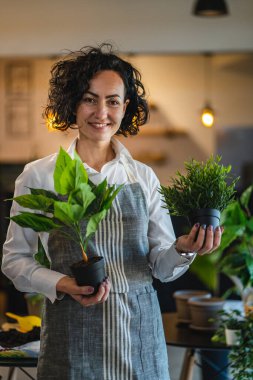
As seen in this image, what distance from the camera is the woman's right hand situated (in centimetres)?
188

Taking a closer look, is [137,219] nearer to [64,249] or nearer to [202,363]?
[64,249]

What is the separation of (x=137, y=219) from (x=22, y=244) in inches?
11.8

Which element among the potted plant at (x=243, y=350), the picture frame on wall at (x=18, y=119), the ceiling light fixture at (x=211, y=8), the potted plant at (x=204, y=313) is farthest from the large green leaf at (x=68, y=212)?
the picture frame on wall at (x=18, y=119)

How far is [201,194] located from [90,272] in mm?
333

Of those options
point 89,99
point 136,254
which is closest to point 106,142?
point 89,99

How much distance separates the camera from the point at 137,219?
7.04ft

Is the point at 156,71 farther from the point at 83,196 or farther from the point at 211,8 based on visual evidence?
the point at 83,196

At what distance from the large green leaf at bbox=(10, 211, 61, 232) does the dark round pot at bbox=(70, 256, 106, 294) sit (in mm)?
114

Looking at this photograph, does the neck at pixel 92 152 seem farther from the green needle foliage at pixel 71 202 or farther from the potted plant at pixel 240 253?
the potted plant at pixel 240 253

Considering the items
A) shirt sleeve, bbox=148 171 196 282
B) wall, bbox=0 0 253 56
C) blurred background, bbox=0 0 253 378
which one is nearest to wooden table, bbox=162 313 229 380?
shirt sleeve, bbox=148 171 196 282

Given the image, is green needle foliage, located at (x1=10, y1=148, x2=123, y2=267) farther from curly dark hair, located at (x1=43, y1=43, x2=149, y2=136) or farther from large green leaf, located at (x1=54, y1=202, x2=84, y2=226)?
curly dark hair, located at (x1=43, y1=43, x2=149, y2=136)

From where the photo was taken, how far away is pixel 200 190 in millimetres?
1986

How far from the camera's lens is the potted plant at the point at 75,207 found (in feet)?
6.07

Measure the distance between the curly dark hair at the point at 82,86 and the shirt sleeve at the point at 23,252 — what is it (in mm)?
201
